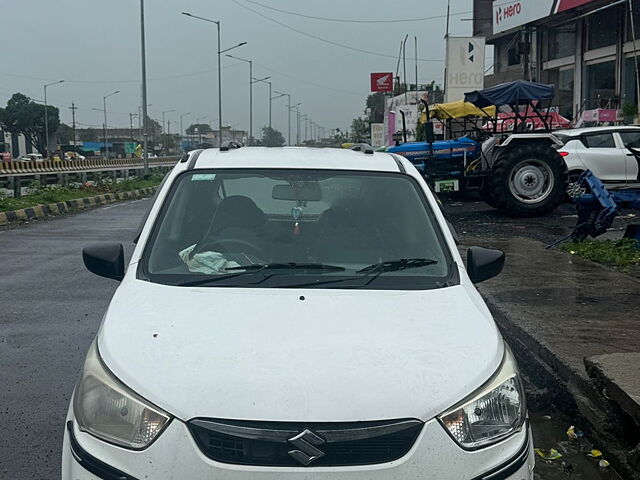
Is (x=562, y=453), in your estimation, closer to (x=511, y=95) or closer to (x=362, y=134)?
(x=511, y=95)

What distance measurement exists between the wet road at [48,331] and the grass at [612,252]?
199 centimetres

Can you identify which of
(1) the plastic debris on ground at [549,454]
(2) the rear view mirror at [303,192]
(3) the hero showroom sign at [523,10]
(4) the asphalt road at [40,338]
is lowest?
(1) the plastic debris on ground at [549,454]

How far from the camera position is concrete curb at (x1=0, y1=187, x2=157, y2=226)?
1718cm

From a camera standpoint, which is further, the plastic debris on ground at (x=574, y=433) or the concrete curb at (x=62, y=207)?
the concrete curb at (x=62, y=207)

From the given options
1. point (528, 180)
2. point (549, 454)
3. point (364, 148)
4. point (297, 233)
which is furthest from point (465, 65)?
point (297, 233)

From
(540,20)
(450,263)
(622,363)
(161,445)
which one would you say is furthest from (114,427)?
(540,20)

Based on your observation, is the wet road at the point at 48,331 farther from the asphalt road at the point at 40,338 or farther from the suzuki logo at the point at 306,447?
the suzuki logo at the point at 306,447

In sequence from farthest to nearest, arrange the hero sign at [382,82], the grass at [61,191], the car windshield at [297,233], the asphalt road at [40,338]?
the hero sign at [382,82] → the grass at [61,191] → the asphalt road at [40,338] → the car windshield at [297,233]

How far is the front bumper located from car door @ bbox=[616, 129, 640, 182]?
45.9 feet

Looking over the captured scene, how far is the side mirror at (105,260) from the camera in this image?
378cm

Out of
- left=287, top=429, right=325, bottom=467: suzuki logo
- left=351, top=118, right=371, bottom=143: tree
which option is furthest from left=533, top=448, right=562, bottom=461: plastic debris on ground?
left=351, top=118, right=371, bottom=143: tree

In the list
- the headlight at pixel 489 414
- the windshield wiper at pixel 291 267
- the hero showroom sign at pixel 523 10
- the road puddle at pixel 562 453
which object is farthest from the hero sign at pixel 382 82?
the headlight at pixel 489 414

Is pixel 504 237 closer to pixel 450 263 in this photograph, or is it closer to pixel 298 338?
pixel 450 263

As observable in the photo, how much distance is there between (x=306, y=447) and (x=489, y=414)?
67 cm
